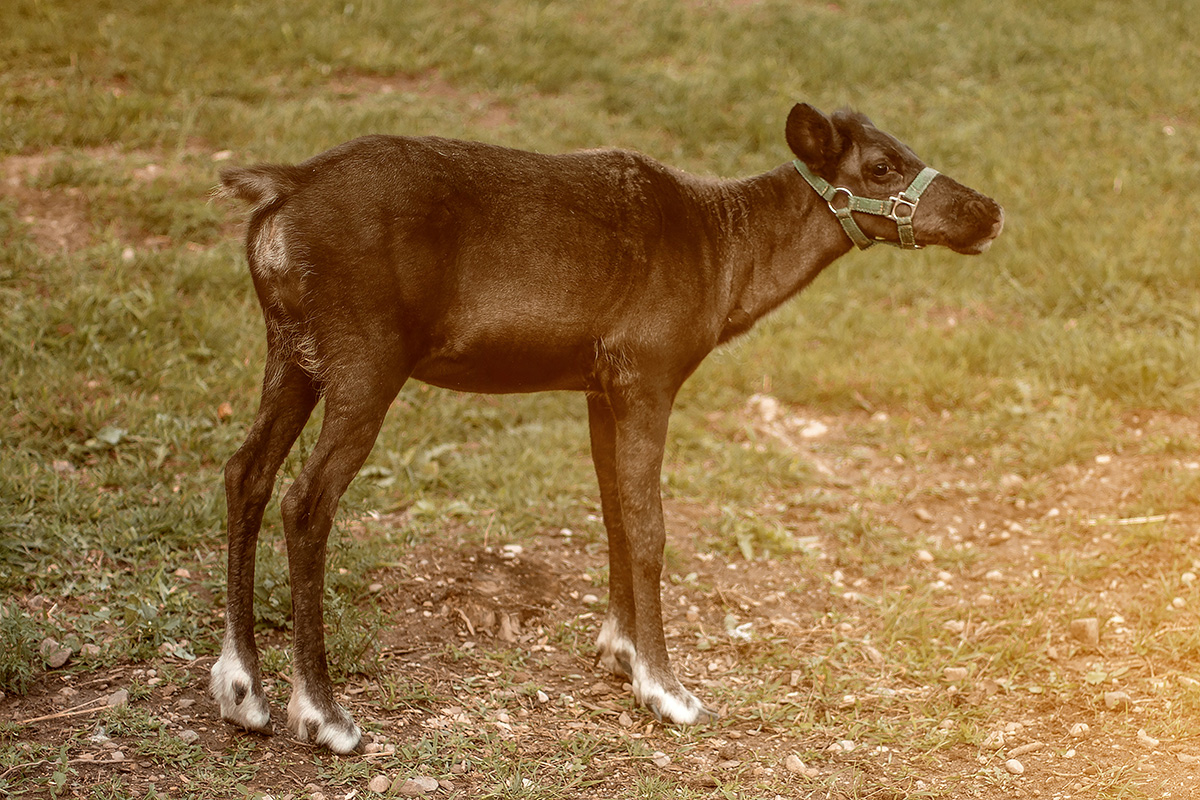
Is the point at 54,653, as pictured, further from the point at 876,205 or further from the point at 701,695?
the point at 876,205

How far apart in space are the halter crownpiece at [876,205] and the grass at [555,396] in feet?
6.48

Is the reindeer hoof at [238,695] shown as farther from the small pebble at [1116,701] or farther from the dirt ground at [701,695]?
the small pebble at [1116,701]

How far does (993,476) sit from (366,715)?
14.7 ft

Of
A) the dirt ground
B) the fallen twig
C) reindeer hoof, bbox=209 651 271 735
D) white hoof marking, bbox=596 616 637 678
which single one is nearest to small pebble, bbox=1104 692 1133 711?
the dirt ground

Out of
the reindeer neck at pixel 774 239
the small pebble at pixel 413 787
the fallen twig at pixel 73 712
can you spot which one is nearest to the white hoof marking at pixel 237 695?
the fallen twig at pixel 73 712

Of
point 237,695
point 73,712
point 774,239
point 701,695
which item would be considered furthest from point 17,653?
point 774,239

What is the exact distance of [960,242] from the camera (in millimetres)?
4887

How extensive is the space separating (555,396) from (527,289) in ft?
11.6

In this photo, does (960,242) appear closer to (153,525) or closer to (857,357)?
(857,357)

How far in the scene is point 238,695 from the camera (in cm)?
413

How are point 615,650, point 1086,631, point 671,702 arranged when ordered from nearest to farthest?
1. point 671,702
2. point 615,650
3. point 1086,631

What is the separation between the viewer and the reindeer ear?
4727 mm

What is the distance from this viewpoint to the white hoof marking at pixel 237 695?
4078mm

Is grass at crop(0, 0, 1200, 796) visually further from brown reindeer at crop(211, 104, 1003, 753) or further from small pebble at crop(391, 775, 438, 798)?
brown reindeer at crop(211, 104, 1003, 753)
